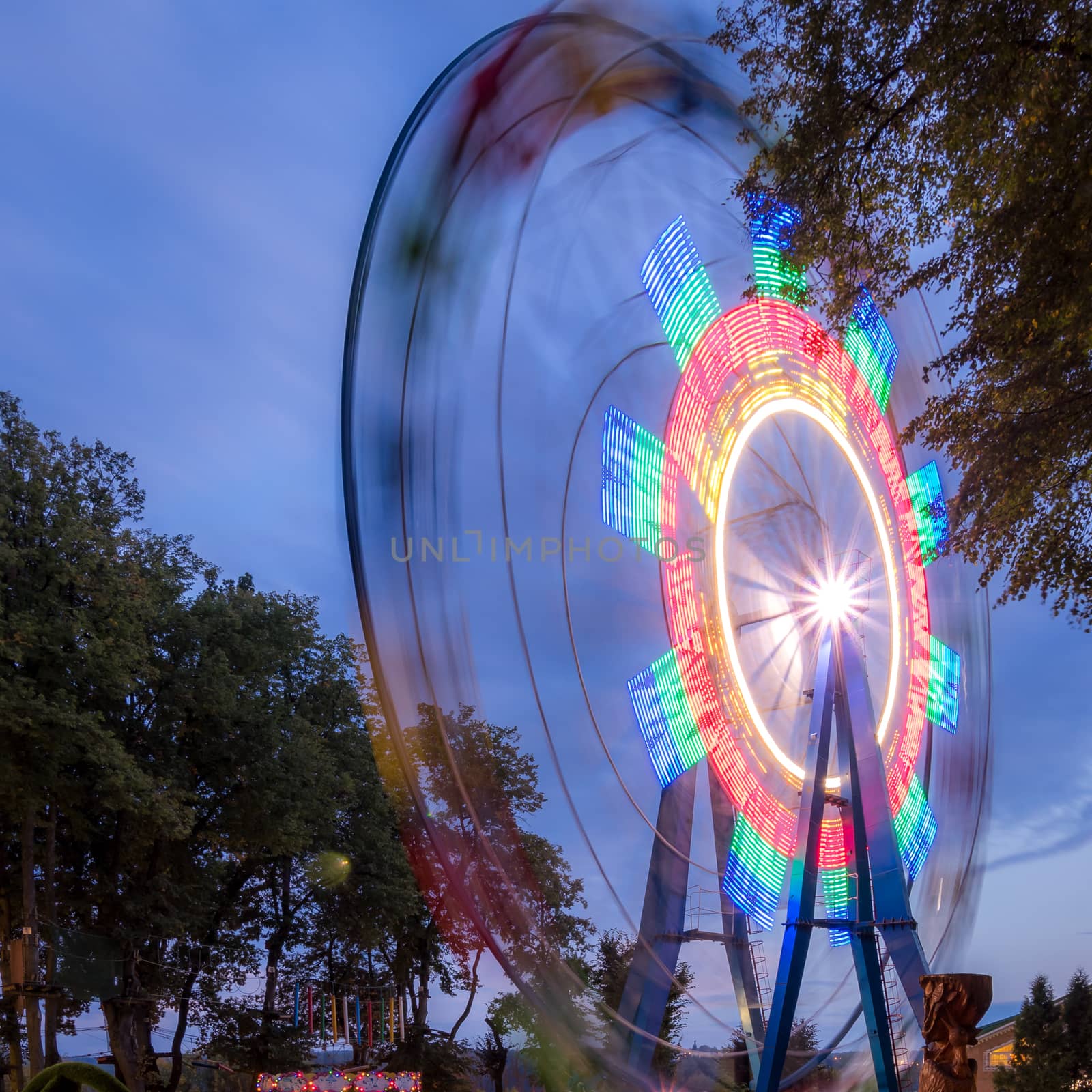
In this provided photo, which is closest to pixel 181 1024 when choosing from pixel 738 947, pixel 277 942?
pixel 277 942

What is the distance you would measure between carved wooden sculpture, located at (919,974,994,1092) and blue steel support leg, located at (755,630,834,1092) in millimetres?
4286

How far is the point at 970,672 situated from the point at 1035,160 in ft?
34.8

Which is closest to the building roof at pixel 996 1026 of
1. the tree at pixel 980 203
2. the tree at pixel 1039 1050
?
the tree at pixel 1039 1050

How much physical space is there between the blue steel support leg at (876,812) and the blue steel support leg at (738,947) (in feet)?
5.12

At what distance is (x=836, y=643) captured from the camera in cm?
1305

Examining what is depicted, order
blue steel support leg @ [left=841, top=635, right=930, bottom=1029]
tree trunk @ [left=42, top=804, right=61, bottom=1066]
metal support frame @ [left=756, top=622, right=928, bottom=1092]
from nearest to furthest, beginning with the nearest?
metal support frame @ [left=756, top=622, right=928, bottom=1092] < blue steel support leg @ [left=841, top=635, right=930, bottom=1029] < tree trunk @ [left=42, top=804, right=61, bottom=1066]

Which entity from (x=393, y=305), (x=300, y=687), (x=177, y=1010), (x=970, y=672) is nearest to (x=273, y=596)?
(x=300, y=687)

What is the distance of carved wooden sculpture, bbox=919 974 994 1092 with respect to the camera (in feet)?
24.1

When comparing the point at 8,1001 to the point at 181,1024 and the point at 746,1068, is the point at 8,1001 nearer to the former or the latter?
the point at 181,1024

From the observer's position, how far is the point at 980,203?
872 centimetres

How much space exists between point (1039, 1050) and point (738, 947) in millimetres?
8590

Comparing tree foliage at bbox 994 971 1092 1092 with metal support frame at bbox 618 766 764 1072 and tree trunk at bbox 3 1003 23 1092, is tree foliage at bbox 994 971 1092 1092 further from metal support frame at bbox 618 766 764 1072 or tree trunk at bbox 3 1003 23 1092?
tree trunk at bbox 3 1003 23 1092

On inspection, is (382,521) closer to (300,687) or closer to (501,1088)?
(300,687)

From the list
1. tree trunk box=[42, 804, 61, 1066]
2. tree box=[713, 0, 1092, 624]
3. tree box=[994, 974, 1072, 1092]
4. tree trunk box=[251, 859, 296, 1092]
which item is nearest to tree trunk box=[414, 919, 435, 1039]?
tree trunk box=[251, 859, 296, 1092]
